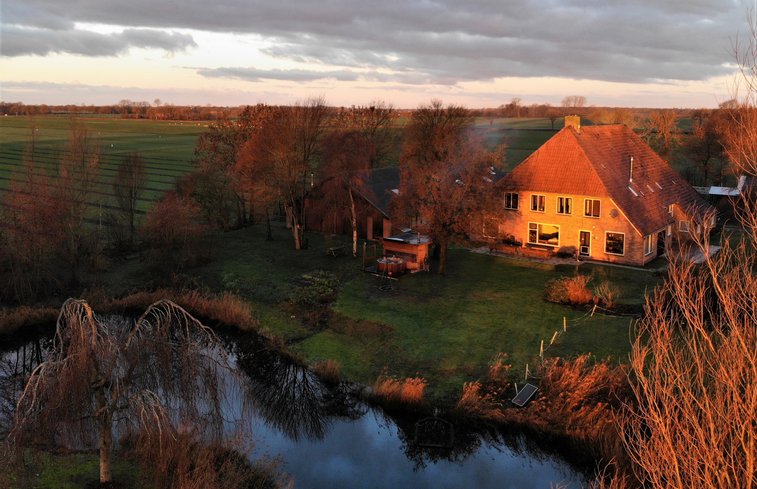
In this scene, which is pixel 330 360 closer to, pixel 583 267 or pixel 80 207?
pixel 583 267

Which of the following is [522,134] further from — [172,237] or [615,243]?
[172,237]

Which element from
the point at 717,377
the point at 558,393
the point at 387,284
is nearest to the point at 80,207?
the point at 387,284

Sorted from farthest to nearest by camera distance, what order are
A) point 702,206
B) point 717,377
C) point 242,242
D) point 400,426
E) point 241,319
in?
1. point 242,242
2. point 702,206
3. point 241,319
4. point 400,426
5. point 717,377

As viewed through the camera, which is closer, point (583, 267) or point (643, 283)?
point (643, 283)

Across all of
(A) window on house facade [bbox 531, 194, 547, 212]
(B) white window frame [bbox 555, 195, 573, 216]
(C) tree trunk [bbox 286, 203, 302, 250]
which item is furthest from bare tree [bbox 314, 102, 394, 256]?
(B) white window frame [bbox 555, 195, 573, 216]

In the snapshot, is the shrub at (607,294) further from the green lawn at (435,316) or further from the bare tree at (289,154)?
the bare tree at (289,154)

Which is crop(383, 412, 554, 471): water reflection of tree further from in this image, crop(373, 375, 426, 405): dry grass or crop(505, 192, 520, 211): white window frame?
crop(505, 192, 520, 211): white window frame
